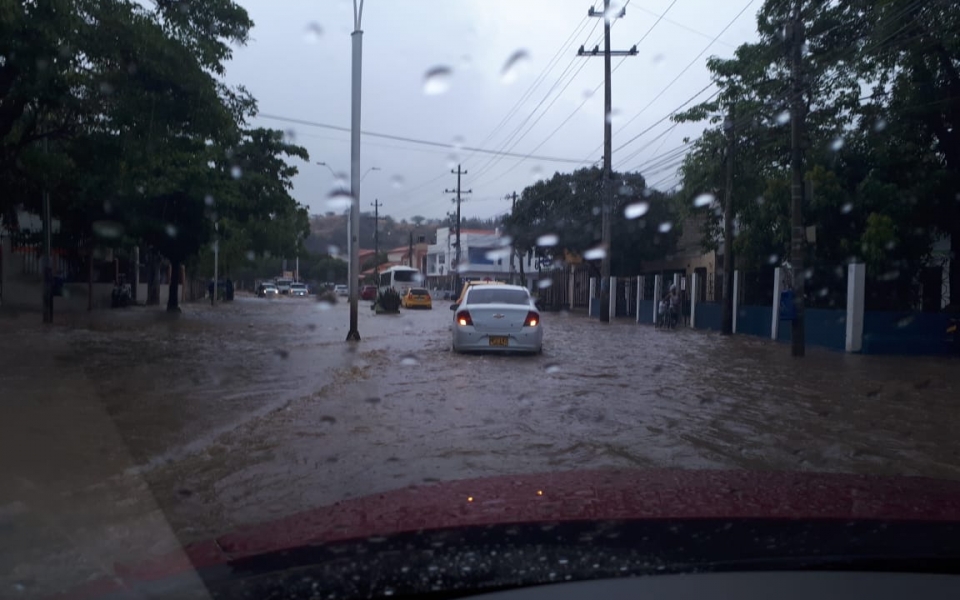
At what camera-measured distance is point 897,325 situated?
62.0 ft

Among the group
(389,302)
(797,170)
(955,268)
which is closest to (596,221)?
(389,302)

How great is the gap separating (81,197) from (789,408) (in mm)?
19688

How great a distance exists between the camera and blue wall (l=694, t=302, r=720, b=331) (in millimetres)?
28453

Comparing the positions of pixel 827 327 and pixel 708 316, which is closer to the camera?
pixel 827 327

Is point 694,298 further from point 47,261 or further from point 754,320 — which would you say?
point 47,261

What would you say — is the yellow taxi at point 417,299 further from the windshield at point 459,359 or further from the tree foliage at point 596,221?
the windshield at point 459,359

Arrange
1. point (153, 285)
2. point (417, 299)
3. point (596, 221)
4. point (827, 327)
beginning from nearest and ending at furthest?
point (827, 327) < point (153, 285) < point (596, 221) < point (417, 299)

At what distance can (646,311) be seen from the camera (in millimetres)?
35688

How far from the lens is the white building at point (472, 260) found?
6438cm

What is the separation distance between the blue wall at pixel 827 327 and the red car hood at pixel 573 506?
16.0m

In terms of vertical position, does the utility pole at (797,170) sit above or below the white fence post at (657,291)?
above

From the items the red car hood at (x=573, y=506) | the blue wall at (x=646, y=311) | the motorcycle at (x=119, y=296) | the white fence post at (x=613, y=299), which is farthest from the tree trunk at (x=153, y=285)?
the red car hood at (x=573, y=506)

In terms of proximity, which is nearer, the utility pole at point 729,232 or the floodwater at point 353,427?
the floodwater at point 353,427

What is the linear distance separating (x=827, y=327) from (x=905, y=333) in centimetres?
176
